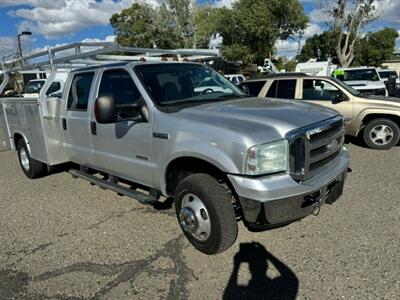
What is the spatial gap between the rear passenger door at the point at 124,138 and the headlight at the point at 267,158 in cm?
130

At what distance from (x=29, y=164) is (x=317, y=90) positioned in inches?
245

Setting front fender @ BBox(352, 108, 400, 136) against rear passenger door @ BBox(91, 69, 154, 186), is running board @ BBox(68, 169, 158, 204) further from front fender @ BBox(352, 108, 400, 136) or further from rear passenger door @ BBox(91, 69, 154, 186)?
front fender @ BBox(352, 108, 400, 136)

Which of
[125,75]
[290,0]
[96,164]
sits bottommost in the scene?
[96,164]

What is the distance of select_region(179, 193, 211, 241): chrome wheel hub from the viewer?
11.8 feet

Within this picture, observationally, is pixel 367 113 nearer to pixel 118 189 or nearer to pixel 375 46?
pixel 118 189

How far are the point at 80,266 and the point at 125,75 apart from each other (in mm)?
2166

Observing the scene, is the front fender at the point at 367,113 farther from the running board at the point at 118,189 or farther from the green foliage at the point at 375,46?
the green foliage at the point at 375,46

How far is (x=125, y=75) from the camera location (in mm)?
4414

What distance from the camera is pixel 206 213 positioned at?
358cm

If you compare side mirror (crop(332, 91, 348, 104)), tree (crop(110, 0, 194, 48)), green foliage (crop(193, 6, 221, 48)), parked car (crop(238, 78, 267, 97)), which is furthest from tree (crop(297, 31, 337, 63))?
side mirror (crop(332, 91, 348, 104))

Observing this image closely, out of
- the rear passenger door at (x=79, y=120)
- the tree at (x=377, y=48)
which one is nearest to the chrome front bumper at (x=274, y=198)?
the rear passenger door at (x=79, y=120)

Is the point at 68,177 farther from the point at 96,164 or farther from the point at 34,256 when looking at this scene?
the point at 34,256

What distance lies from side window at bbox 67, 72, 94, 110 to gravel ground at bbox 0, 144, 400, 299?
138cm

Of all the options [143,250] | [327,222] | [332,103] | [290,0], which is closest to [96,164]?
[143,250]
